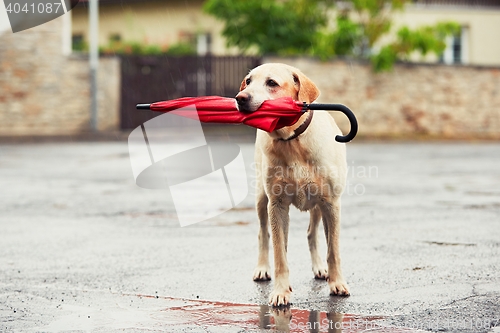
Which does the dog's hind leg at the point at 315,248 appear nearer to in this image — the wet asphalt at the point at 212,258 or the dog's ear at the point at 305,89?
the wet asphalt at the point at 212,258

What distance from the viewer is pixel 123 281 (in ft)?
18.8

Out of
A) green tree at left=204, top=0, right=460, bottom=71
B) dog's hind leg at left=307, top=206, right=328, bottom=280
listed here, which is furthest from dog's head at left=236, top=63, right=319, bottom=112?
green tree at left=204, top=0, right=460, bottom=71

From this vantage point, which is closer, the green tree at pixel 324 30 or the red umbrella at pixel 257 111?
the red umbrella at pixel 257 111

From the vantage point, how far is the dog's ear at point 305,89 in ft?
17.2

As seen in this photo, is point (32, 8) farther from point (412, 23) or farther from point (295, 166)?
point (295, 166)

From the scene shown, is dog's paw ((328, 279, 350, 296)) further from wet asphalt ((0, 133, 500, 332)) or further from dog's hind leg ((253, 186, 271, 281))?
dog's hind leg ((253, 186, 271, 281))

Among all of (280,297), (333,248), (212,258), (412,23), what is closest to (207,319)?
(280,297)

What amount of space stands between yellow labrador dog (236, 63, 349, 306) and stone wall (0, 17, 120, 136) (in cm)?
1966

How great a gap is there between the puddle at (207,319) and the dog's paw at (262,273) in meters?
0.77

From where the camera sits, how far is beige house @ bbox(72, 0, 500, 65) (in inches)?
1331

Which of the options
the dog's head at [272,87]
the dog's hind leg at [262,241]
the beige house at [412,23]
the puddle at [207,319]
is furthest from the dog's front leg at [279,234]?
the beige house at [412,23]

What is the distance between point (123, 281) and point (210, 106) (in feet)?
4.71

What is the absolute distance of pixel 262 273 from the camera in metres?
5.81

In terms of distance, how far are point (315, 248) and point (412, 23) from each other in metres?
29.1
